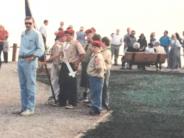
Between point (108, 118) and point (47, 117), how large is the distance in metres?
1.12

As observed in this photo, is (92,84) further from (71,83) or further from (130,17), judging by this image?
(130,17)

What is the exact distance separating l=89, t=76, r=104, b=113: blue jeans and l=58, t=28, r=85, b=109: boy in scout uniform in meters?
0.83

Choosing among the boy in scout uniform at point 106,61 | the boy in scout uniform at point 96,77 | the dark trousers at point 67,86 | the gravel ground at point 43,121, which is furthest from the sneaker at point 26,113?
the boy in scout uniform at point 106,61

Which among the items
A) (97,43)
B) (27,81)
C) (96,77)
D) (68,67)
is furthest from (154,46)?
(27,81)

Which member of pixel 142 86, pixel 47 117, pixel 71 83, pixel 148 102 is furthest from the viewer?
pixel 142 86

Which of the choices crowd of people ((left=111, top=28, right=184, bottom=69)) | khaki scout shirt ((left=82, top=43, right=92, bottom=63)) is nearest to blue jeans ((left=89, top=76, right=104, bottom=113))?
khaki scout shirt ((left=82, top=43, right=92, bottom=63))

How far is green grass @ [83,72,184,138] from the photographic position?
1212 cm

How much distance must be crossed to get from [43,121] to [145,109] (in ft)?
8.95

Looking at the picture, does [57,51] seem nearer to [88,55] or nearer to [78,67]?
[78,67]

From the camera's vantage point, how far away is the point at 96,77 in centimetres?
1427

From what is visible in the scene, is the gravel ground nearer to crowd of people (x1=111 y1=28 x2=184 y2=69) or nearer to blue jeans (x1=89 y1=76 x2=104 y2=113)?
blue jeans (x1=89 y1=76 x2=104 y2=113)

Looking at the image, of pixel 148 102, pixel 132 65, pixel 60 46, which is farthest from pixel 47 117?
pixel 132 65

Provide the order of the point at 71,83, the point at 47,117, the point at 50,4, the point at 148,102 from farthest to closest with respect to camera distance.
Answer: the point at 50,4 < the point at 148,102 < the point at 71,83 < the point at 47,117

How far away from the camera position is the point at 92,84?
14.3 metres
